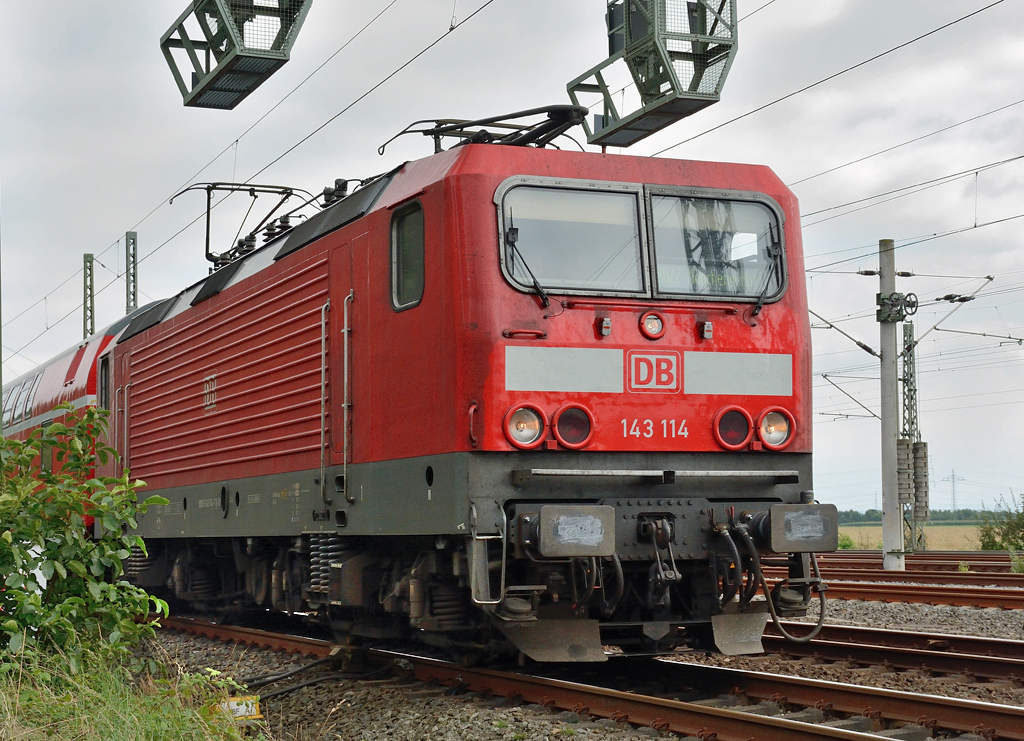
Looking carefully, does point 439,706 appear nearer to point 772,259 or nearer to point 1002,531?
point 772,259

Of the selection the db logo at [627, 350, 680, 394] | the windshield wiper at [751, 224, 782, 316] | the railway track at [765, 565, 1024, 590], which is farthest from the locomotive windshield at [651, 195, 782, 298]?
the railway track at [765, 565, 1024, 590]

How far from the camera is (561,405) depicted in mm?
7191

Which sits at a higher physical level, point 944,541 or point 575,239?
point 575,239

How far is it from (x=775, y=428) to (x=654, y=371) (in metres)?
0.91

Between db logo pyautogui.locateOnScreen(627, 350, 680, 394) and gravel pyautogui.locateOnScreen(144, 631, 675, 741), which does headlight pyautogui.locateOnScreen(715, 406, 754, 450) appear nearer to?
db logo pyautogui.locateOnScreen(627, 350, 680, 394)

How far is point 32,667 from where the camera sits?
6.42 meters

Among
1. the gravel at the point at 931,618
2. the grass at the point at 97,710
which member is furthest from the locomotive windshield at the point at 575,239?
the gravel at the point at 931,618

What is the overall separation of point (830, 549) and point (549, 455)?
180 cm

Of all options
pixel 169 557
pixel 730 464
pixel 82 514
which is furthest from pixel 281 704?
pixel 169 557

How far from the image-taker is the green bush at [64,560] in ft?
22.0

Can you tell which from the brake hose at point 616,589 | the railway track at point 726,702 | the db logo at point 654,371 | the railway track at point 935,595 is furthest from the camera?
the railway track at point 935,595

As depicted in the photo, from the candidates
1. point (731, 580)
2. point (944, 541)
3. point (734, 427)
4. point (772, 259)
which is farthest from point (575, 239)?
point (944, 541)

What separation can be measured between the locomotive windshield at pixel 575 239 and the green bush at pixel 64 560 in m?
2.58

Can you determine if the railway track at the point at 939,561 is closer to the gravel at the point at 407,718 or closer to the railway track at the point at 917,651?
the railway track at the point at 917,651
